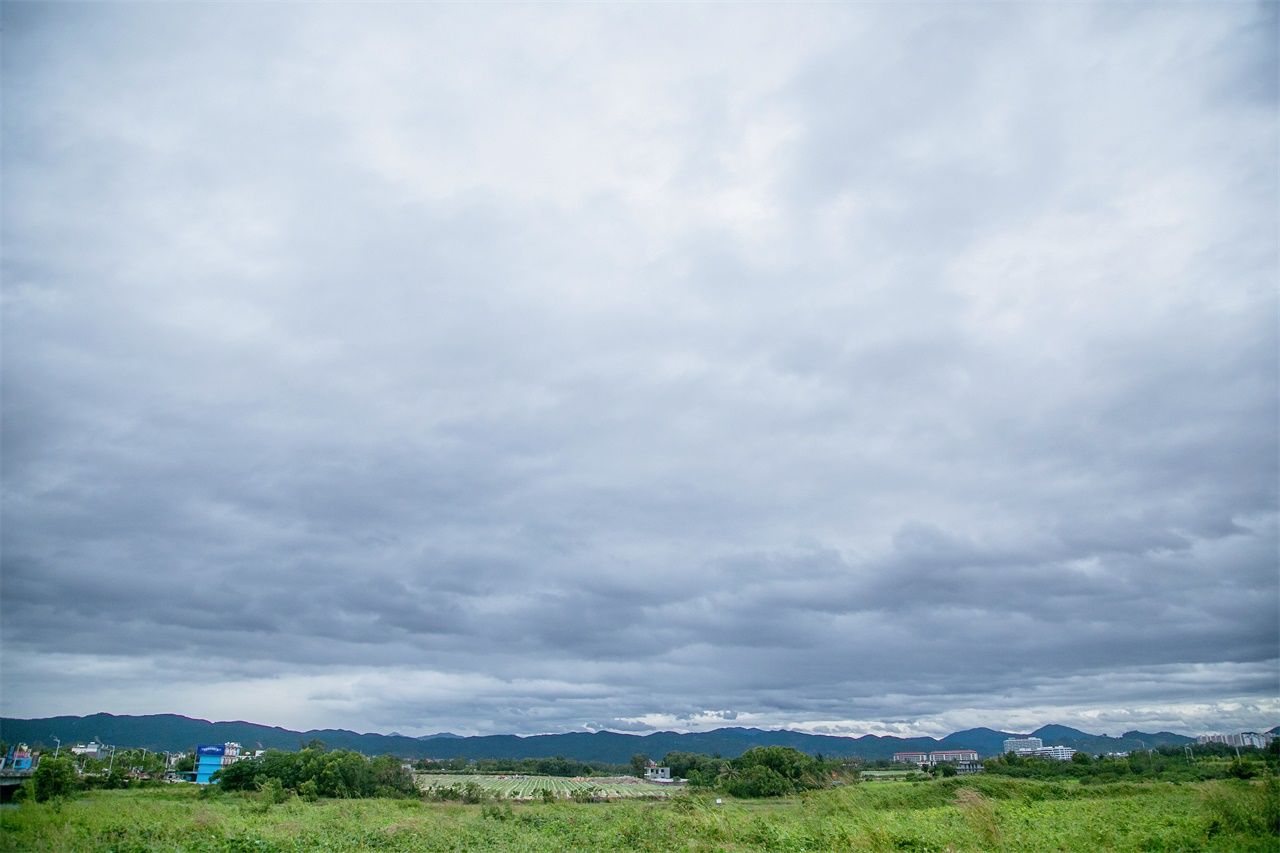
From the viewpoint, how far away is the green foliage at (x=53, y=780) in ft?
139

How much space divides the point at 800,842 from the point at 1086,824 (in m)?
10.7

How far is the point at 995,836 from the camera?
26.6m

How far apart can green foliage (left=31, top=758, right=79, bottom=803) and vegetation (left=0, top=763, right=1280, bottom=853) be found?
1.49 m

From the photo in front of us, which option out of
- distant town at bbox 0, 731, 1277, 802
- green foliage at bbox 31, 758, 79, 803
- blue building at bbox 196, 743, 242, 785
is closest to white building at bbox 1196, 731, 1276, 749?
distant town at bbox 0, 731, 1277, 802

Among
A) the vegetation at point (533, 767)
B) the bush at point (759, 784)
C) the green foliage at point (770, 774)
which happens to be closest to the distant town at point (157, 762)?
the vegetation at point (533, 767)

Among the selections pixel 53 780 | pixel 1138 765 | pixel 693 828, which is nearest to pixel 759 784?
pixel 1138 765

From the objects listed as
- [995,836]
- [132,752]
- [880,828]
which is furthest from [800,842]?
[132,752]

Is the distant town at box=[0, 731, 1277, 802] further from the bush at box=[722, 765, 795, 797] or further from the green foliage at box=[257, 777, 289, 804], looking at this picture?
the bush at box=[722, 765, 795, 797]

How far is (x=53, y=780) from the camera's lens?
45.0 metres

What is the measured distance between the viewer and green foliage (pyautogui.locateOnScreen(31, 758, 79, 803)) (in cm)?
4222

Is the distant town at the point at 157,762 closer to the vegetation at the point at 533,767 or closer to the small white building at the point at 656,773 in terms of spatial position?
the small white building at the point at 656,773

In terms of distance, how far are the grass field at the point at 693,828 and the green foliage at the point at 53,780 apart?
1754 millimetres

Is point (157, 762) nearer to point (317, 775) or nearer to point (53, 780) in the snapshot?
point (317, 775)

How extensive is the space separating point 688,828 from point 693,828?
50 centimetres
